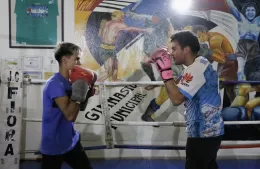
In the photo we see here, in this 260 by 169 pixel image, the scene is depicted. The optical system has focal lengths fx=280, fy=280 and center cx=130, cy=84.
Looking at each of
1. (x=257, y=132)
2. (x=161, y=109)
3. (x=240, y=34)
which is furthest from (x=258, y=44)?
(x=161, y=109)

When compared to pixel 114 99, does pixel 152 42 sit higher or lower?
higher

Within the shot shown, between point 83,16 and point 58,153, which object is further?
point 83,16

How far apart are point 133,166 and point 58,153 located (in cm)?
132

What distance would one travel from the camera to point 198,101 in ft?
4.62

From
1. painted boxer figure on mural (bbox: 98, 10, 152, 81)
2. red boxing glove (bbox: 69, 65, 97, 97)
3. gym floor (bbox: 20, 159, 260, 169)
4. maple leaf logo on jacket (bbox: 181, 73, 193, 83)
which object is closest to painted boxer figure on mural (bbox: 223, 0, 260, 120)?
gym floor (bbox: 20, 159, 260, 169)

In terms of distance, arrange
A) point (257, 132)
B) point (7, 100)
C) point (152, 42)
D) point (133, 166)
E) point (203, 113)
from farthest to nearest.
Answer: point (257, 132), point (152, 42), point (133, 166), point (7, 100), point (203, 113)

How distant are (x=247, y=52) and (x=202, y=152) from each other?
1.86 m

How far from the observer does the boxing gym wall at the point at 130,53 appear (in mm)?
2781

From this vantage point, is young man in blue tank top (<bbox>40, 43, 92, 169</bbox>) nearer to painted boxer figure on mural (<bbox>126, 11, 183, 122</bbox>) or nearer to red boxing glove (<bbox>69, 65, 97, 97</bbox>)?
red boxing glove (<bbox>69, 65, 97, 97</bbox>)

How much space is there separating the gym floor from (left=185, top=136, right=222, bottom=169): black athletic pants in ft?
4.18

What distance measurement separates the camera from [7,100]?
245 centimetres

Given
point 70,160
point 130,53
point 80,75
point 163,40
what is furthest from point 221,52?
point 70,160

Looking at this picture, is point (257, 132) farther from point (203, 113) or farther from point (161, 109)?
point (203, 113)

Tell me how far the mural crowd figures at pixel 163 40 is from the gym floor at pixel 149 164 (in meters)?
0.44
